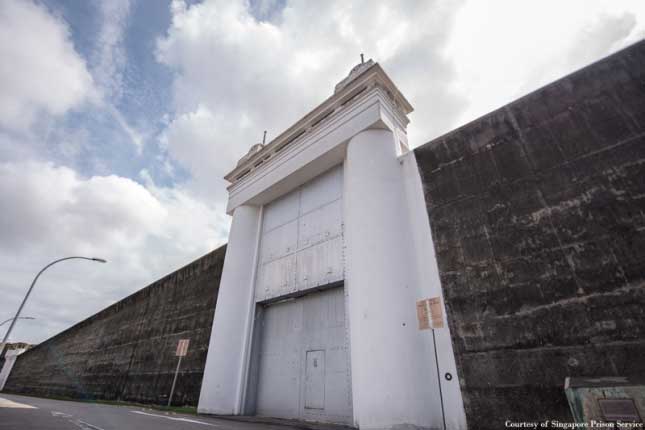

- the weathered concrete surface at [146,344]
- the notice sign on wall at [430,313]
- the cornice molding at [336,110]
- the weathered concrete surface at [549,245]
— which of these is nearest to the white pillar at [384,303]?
the weathered concrete surface at [549,245]

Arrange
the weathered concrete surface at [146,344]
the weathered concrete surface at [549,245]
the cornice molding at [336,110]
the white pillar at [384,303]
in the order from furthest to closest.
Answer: the weathered concrete surface at [146,344]
the cornice molding at [336,110]
the white pillar at [384,303]
the weathered concrete surface at [549,245]

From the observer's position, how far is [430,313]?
238 inches

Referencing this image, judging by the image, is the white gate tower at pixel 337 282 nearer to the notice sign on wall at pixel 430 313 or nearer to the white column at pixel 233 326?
the white column at pixel 233 326

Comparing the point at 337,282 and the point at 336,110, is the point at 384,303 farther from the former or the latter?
the point at 336,110

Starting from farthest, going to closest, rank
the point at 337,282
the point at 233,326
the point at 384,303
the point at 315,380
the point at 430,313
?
the point at 233,326 → the point at 337,282 → the point at 315,380 → the point at 384,303 → the point at 430,313

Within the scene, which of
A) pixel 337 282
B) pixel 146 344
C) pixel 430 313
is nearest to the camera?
pixel 430 313

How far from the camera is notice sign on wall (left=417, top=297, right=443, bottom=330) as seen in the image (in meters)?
5.93

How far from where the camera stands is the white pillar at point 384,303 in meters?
6.44

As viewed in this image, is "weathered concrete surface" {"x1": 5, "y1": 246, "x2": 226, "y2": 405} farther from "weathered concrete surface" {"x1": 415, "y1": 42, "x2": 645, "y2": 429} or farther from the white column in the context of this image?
"weathered concrete surface" {"x1": 415, "y1": 42, "x2": 645, "y2": 429}

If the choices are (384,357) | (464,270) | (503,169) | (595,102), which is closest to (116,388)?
(384,357)

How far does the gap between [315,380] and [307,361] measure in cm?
62

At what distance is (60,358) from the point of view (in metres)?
29.2

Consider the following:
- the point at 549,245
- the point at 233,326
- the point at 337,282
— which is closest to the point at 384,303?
the point at 337,282

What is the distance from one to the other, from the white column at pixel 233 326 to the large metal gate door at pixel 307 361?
79cm
